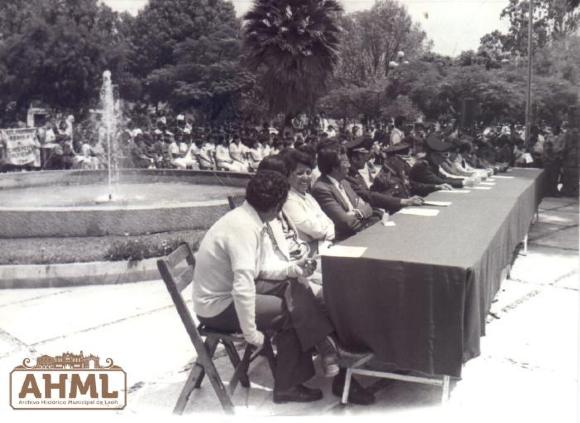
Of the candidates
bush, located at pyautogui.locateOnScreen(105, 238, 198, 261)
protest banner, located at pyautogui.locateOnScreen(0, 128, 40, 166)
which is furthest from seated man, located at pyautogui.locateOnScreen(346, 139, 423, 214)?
protest banner, located at pyautogui.locateOnScreen(0, 128, 40, 166)

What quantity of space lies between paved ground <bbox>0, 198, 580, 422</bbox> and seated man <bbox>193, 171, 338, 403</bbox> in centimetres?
25

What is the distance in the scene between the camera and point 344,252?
339cm

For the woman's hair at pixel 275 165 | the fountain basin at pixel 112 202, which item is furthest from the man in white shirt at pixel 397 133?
the woman's hair at pixel 275 165

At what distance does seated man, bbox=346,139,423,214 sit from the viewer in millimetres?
5721

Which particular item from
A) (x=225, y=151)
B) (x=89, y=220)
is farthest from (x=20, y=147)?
(x=89, y=220)

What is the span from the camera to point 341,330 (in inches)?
134

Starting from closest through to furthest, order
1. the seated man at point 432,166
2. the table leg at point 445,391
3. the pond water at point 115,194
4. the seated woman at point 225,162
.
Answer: the table leg at point 445,391 < the seated man at point 432,166 < the pond water at point 115,194 < the seated woman at point 225,162

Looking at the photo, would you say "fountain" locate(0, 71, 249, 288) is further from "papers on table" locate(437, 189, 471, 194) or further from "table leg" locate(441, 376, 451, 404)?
"table leg" locate(441, 376, 451, 404)

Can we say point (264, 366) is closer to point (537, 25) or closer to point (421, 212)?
point (421, 212)

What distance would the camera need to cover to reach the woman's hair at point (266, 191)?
131 inches

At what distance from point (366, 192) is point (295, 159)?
171 centimetres

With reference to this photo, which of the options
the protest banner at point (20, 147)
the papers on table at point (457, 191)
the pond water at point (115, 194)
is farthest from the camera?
the protest banner at point (20, 147)

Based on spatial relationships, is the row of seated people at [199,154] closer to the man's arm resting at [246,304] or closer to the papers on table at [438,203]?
the papers on table at [438,203]

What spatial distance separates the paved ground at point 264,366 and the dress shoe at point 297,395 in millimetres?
40
